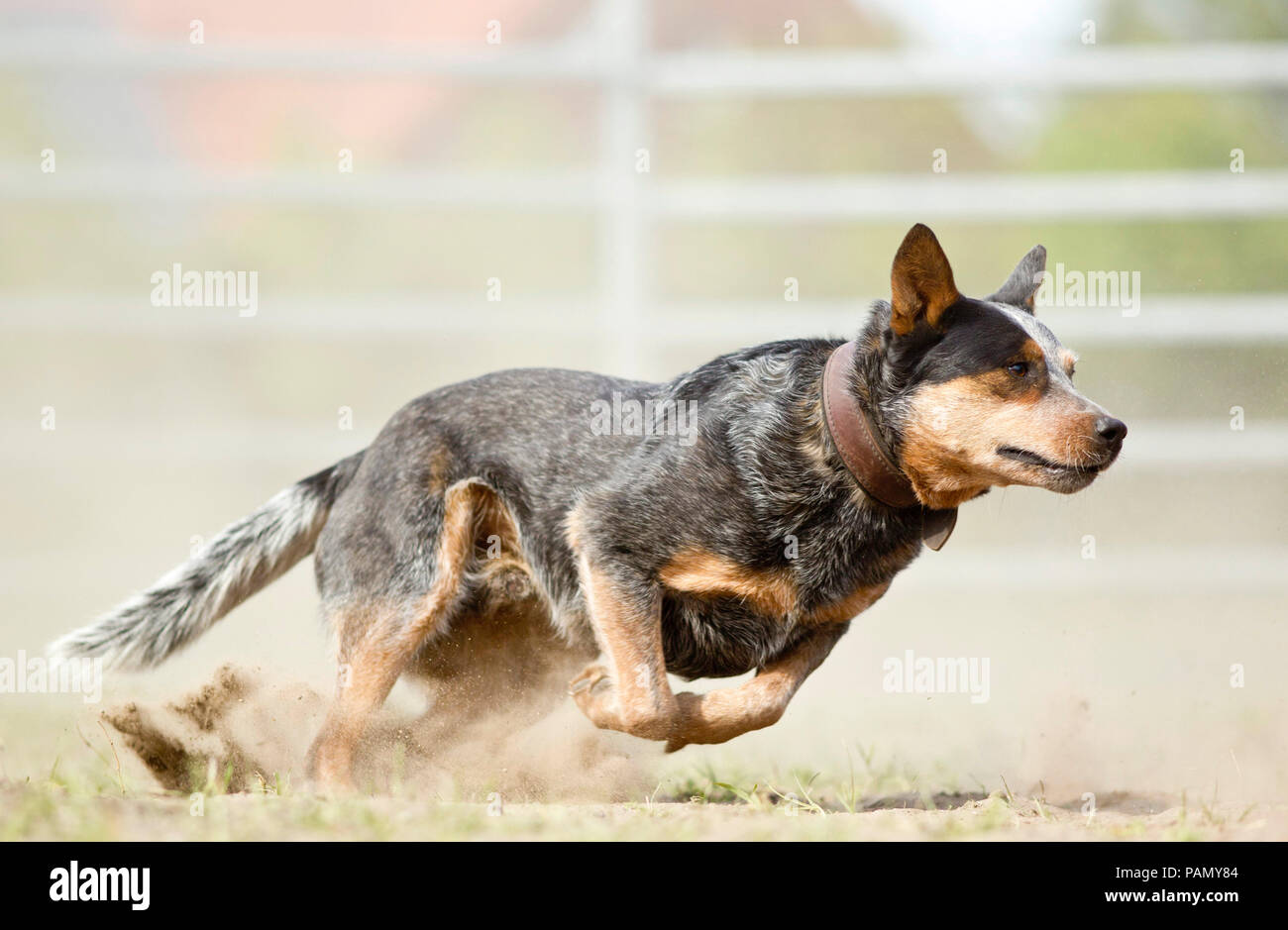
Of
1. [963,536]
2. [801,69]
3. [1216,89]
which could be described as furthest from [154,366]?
[1216,89]

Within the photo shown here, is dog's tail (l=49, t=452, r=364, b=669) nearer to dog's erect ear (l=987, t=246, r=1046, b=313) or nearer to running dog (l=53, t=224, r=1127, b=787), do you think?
running dog (l=53, t=224, r=1127, b=787)

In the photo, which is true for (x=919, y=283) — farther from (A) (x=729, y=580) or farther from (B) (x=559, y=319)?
(B) (x=559, y=319)

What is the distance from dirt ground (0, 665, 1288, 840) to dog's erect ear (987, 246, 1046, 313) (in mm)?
1428

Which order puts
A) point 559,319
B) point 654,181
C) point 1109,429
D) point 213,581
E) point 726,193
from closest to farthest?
point 1109,429 < point 213,581 < point 559,319 < point 726,193 < point 654,181

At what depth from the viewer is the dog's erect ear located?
3.88 m

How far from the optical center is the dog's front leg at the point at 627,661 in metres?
3.53

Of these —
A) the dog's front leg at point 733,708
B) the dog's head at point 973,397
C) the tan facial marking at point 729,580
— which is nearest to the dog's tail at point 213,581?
the tan facial marking at point 729,580

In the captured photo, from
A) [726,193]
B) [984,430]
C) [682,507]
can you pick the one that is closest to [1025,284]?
[984,430]

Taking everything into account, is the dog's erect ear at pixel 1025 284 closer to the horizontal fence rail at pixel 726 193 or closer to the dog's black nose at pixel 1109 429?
the dog's black nose at pixel 1109 429

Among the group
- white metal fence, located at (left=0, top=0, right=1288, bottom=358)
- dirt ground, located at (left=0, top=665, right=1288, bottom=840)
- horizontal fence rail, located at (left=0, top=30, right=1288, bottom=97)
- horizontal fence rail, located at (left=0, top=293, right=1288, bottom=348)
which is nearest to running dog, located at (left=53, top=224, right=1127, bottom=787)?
dirt ground, located at (left=0, top=665, right=1288, bottom=840)

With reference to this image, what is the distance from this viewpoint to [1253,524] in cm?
771

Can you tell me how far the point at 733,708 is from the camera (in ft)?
11.7

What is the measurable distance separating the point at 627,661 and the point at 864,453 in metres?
0.84

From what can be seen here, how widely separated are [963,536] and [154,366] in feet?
17.7
